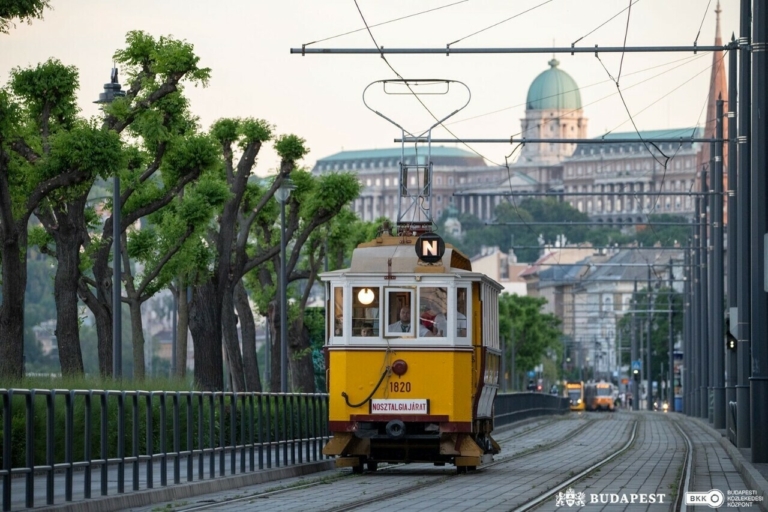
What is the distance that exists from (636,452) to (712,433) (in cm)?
1415

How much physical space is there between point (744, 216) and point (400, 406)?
8.15 meters

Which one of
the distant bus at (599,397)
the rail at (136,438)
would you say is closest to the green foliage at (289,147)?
the rail at (136,438)

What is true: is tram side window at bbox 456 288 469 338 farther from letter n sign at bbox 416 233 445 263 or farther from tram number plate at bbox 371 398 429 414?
tram number plate at bbox 371 398 429 414

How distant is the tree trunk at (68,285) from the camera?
36.3m

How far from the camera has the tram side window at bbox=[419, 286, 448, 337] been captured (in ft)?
86.6

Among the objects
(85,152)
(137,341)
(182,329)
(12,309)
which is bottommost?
(137,341)

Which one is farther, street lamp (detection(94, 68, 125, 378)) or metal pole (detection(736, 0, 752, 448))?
street lamp (detection(94, 68, 125, 378))

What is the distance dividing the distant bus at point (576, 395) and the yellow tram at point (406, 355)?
400 ft

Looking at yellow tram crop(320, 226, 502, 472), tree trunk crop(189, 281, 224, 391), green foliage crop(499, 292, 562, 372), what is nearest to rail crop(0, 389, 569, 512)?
yellow tram crop(320, 226, 502, 472)

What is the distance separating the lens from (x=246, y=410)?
83.9 ft

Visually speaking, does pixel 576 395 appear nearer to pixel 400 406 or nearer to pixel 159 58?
pixel 159 58

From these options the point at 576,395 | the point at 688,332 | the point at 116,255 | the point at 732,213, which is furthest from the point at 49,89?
the point at 576,395

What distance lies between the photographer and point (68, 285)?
36.2 m

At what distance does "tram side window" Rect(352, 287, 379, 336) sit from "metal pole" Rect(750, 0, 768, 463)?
17.3 feet
